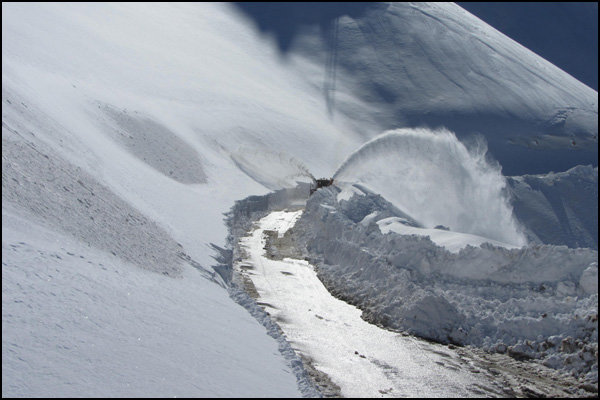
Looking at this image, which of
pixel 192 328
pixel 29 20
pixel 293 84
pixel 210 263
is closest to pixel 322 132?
pixel 293 84

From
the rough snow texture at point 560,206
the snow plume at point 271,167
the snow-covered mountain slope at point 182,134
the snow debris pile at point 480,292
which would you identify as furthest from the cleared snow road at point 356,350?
the snow plume at point 271,167

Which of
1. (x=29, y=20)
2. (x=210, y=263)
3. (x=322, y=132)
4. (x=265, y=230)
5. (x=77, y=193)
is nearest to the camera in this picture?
(x=77, y=193)

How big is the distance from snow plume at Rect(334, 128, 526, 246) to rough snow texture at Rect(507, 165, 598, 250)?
1557mm

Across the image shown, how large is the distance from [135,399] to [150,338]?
1734 millimetres

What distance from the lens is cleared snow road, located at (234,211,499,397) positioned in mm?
11258

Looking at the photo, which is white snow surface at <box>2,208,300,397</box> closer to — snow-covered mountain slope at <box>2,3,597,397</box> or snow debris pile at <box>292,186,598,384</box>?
snow-covered mountain slope at <box>2,3,597,397</box>

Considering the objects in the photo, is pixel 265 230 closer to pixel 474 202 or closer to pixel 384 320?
pixel 474 202

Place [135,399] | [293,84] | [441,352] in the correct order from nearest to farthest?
[135,399], [441,352], [293,84]

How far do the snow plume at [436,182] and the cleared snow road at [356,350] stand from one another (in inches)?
399

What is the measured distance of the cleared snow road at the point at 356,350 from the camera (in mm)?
11258

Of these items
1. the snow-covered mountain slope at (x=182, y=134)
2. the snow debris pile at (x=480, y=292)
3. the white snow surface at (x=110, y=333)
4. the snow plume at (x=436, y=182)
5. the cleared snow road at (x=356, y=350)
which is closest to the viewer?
the white snow surface at (x=110, y=333)

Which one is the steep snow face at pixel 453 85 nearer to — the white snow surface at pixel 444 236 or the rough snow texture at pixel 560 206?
the rough snow texture at pixel 560 206

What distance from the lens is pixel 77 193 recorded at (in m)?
13.9

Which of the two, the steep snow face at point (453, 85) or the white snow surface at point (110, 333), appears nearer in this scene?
the white snow surface at point (110, 333)
